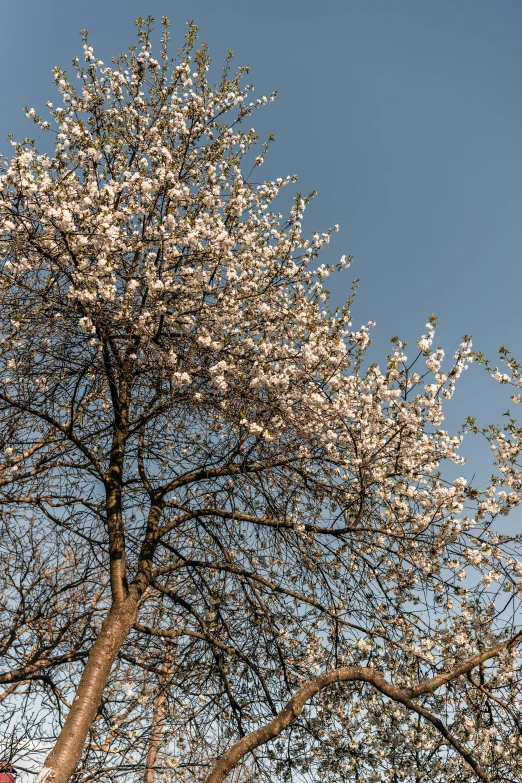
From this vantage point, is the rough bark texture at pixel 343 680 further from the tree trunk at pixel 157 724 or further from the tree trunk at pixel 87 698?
the tree trunk at pixel 157 724

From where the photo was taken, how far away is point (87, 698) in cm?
591

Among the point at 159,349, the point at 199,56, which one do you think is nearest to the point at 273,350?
the point at 159,349

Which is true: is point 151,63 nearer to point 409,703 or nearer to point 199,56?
point 199,56

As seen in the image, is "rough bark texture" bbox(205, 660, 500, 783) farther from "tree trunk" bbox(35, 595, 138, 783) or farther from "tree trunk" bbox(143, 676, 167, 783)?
"tree trunk" bbox(143, 676, 167, 783)

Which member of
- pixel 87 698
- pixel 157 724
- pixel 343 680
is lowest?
pixel 87 698

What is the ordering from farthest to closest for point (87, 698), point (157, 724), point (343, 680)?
point (157, 724), point (87, 698), point (343, 680)

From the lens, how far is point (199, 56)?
26.8 ft

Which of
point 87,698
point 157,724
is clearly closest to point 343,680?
point 87,698

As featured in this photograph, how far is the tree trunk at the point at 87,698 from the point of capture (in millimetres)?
5449

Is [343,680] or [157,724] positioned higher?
[343,680]

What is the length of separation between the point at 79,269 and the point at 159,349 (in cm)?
112

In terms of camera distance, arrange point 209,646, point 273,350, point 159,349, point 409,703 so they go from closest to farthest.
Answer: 1. point 409,703
2. point 159,349
3. point 273,350
4. point 209,646

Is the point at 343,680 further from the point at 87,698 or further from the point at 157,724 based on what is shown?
the point at 157,724

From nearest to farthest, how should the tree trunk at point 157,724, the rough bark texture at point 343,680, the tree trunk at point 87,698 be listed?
1. the rough bark texture at point 343,680
2. the tree trunk at point 87,698
3. the tree trunk at point 157,724
